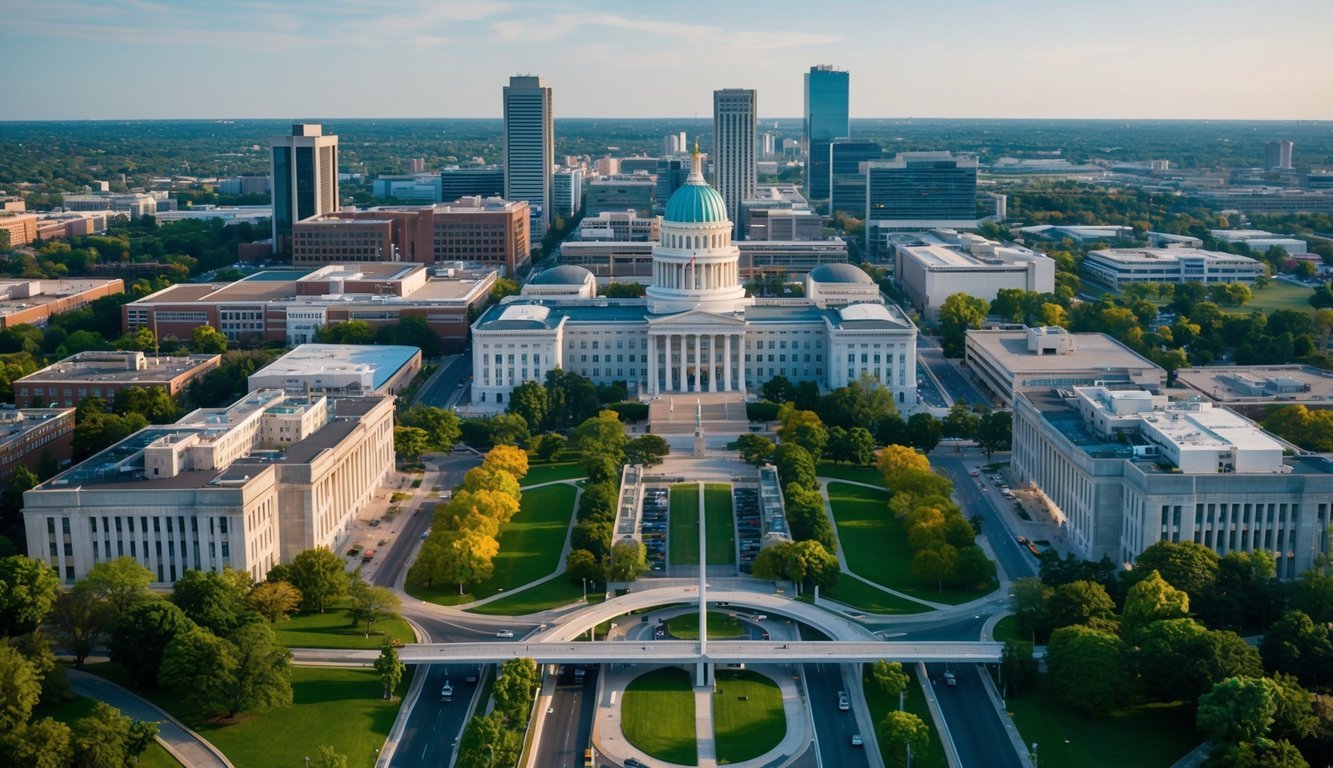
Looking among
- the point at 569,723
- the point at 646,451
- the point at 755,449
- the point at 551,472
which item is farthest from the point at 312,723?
the point at 755,449

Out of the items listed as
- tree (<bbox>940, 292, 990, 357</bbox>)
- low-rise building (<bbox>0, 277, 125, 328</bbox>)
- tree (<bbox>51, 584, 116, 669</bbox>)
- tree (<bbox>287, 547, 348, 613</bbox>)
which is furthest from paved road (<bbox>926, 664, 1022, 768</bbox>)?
low-rise building (<bbox>0, 277, 125, 328</bbox>)

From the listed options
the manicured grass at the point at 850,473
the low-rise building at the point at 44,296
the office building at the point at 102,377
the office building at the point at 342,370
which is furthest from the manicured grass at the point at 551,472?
the low-rise building at the point at 44,296

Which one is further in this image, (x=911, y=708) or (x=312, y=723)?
(x=911, y=708)

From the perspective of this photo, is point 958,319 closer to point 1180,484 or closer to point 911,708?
point 1180,484

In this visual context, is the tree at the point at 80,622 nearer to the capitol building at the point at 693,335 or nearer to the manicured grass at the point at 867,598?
the manicured grass at the point at 867,598

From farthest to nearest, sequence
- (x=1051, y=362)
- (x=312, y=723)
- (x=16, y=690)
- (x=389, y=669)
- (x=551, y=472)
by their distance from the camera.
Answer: (x=1051, y=362) → (x=551, y=472) → (x=389, y=669) → (x=312, y=723) → (x=16, y=690)

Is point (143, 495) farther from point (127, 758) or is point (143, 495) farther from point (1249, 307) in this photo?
point (1249, 307)

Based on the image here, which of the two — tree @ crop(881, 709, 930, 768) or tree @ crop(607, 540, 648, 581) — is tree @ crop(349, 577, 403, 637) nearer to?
tree @ crop(607, 540, 648, 581)

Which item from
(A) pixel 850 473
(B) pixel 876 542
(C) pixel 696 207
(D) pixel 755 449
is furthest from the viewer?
(C) pixel 696 207
